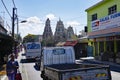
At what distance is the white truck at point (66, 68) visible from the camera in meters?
11.9

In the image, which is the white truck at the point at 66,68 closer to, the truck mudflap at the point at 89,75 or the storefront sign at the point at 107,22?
the truck mudflap at the point at 89,75

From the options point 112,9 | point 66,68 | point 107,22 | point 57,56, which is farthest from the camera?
point 107,22

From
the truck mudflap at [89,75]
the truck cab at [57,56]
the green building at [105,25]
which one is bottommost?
the truck mudflap at [89,75]

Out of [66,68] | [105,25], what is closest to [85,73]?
[66,68]

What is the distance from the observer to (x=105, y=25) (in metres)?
40.0

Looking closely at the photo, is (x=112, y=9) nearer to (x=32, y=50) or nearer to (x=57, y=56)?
(x=32, y=50)

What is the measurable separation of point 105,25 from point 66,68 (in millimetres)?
25569

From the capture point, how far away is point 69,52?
1706cm

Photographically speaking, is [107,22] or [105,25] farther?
[105,25]

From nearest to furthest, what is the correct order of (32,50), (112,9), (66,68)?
1. (66,68)
2. (112,9)
3. (32,50)

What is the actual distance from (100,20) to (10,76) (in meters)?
28.2

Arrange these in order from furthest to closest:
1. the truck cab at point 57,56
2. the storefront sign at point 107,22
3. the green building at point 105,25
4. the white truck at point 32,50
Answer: the white truck at point 32,50, the green building at point 105,25, the storefront sign at point 107,22, the truck cab at point 57,56

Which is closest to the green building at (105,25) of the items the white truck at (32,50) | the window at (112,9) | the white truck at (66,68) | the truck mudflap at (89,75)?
the window at (112,9)

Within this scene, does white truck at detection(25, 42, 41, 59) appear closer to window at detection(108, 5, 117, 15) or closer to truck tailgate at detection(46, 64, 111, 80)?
window at detection(108, 5, 117, 15)
